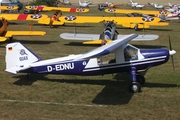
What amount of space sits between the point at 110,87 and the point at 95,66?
0.87 meters

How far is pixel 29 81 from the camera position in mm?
10898

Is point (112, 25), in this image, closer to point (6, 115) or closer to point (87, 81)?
point (87, 81)

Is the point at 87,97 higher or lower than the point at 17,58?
lower

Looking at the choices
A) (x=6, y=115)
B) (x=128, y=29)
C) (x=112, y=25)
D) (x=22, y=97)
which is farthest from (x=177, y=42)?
(x=6, y=115)

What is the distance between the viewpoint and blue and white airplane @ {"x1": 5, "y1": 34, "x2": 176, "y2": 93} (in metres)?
9.83

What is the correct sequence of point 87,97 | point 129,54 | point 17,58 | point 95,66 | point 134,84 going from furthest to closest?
point 17,58, point 95,66, point 129,54, point 134,84, point 87,97

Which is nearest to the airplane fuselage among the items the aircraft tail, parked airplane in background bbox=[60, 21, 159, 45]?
the aircraft tail

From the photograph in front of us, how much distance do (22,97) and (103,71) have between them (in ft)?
8.35

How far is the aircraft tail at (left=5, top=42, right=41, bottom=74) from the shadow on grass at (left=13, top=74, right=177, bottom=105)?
676mm

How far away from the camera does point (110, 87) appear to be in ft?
34.1

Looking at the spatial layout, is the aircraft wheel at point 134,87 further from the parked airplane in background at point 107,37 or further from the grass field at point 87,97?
the parked airplane in background at point 107,37

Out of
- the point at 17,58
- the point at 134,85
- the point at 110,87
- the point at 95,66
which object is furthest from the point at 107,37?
the point at 134,85

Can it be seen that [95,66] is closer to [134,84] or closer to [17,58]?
[134,84]

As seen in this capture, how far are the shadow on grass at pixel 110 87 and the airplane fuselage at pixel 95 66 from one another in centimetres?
59
